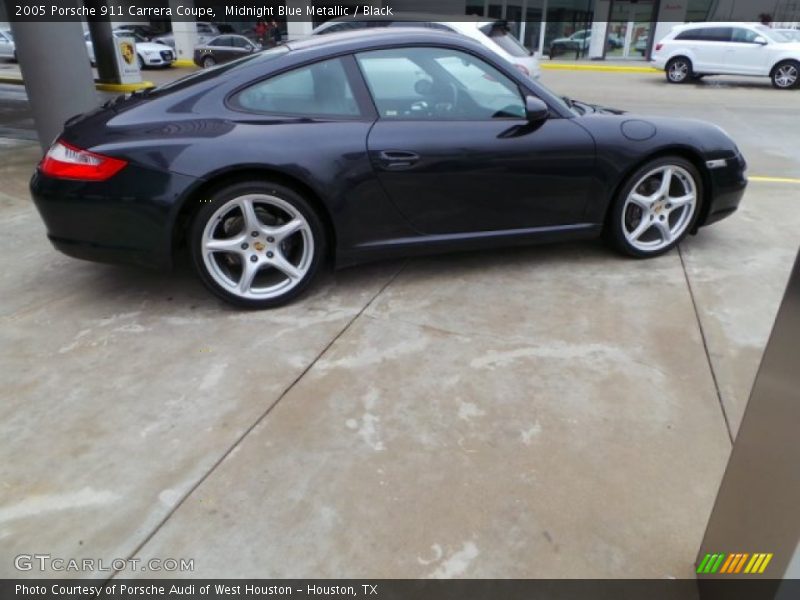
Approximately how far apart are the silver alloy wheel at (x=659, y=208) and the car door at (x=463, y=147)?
46 centimetres

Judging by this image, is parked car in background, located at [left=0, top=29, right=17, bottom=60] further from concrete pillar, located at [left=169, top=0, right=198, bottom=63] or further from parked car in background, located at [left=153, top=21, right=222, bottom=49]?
concrete pillar, located at [left=169, top=0, right=198, bottom=63]

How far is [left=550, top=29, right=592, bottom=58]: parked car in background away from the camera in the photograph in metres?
25.9

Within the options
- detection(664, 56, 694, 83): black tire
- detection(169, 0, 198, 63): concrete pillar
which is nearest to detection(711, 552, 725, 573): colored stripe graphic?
detection(664, 56, 694, 83): black tire

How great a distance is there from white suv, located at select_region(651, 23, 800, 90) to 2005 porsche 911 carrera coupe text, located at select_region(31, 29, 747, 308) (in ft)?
47.7

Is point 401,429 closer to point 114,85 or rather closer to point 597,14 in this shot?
point 114,85

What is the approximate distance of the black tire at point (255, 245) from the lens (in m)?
3.23

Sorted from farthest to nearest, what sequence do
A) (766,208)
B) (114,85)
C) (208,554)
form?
(114,85) → (766,208) → (208,554)

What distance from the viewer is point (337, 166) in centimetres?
331

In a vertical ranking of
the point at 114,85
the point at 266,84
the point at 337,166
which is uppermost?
the point at 266,84

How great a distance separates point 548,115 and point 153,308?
8.38 feet

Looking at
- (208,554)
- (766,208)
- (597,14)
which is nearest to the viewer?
(208,554)

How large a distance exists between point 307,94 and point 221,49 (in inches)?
841

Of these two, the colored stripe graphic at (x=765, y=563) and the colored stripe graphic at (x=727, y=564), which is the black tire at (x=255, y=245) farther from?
the colored stripe graphic at (x=765, y=563)

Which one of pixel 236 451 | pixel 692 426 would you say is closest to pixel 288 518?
pixel 236 451
